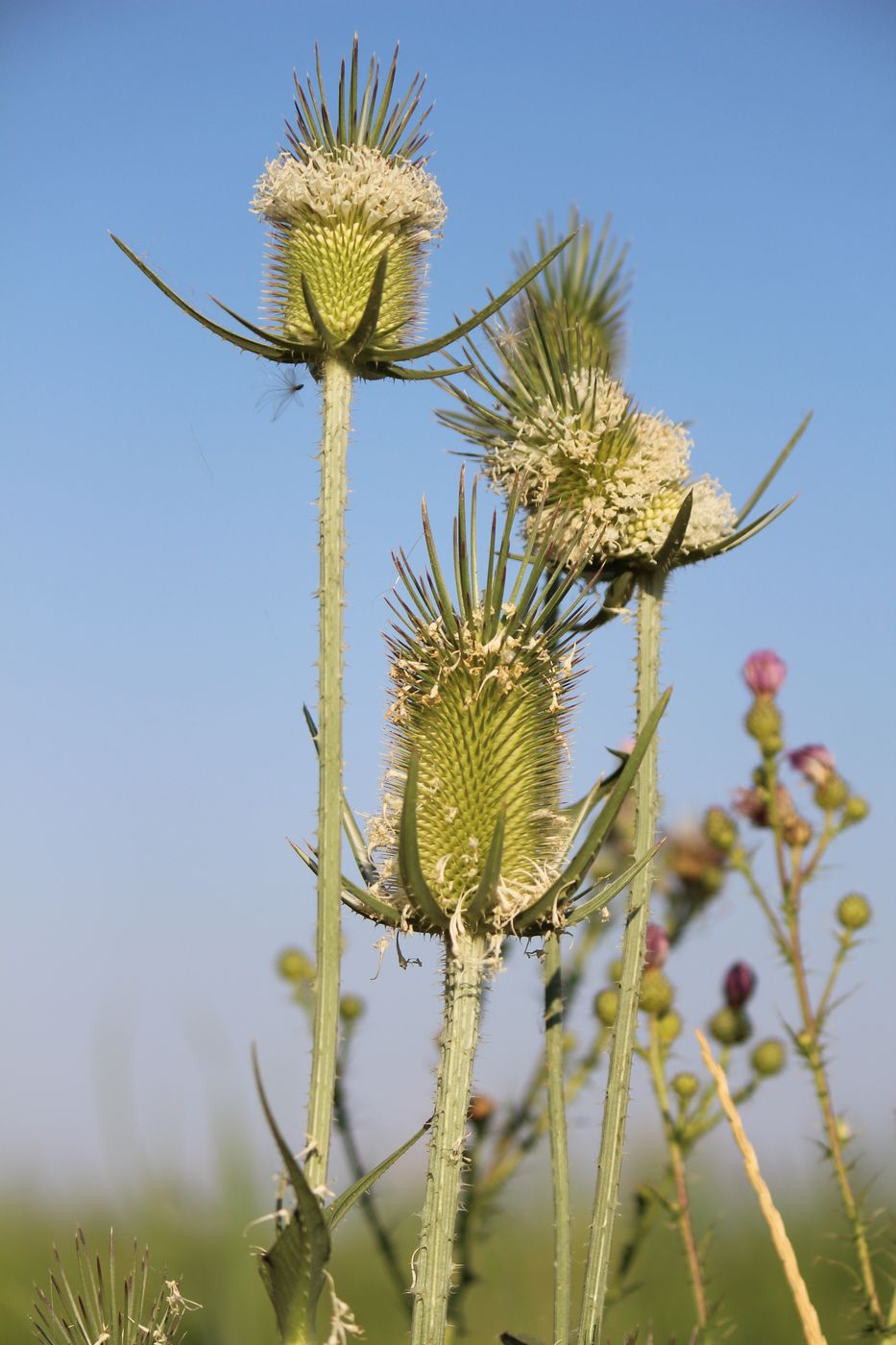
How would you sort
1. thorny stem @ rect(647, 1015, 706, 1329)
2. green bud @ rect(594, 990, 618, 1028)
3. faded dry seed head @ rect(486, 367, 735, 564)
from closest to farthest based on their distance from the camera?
1. faded dry seed head @ rect(486, 367, 735, 564)
2. thorny stem @ rect(647, 1015, 706, 1329)
3. green bud @ rect(594, 990, 618, 1028)

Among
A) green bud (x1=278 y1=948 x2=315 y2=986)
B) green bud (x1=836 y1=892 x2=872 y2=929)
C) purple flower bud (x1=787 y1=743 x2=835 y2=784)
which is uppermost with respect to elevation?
purple flower bud (x1=787 y1=743 x2=835 y2=784)

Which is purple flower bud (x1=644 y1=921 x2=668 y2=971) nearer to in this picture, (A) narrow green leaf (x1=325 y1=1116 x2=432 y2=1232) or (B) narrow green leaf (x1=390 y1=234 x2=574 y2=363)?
(A) narrow green leaf (x1=325 y1=1116 x2=432 y2=1232)

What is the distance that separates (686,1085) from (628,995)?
1019 millimetres

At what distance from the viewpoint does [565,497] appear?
4035 millimetres

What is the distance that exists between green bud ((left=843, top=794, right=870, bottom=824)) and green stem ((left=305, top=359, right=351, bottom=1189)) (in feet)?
9.95

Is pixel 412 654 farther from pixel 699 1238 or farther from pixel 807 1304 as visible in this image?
pixel 699 1238

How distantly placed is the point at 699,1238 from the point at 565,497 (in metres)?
2.69

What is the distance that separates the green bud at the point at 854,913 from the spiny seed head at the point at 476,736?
205 centimetres

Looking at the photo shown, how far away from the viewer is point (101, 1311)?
3.09 m

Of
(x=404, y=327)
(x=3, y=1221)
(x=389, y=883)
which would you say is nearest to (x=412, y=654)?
(x=389, y=883)

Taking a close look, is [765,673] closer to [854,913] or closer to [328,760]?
[854,913]

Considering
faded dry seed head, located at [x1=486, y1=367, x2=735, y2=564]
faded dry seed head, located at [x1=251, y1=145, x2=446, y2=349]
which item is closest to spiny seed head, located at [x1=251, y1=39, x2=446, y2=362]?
faded dry seed head, located at [x1=251, y1=145, x2=446, y2=349]

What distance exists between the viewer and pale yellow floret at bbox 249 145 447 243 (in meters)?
3.23

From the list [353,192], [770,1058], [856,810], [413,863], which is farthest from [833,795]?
[353,192]
